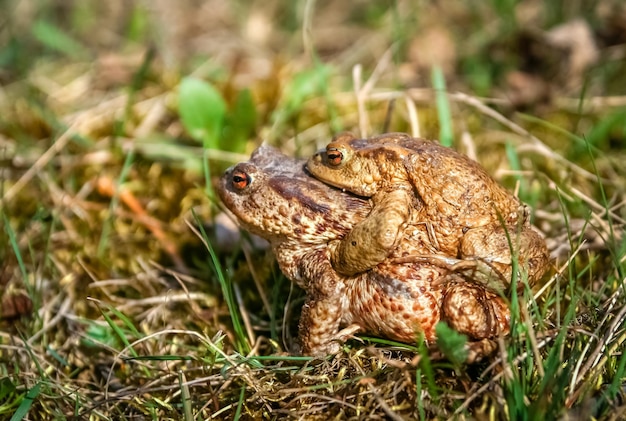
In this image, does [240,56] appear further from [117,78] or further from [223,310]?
[223,310]

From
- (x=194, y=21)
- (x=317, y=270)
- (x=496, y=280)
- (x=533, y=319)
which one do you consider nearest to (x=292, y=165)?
(x=317, y=270)

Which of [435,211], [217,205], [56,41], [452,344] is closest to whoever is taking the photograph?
[452,344]

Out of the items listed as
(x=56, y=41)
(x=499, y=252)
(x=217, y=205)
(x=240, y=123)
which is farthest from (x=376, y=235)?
(x=56, y=41)

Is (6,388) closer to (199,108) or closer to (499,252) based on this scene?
(199,108)

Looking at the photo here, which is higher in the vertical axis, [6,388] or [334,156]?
[334,156]

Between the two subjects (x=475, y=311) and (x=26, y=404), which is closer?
(x=475, y=311)

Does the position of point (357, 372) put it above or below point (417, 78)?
below
